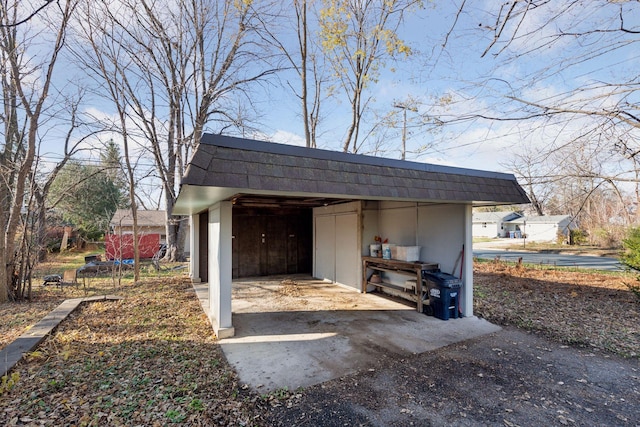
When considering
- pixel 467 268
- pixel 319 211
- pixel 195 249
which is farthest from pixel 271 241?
pixel 467 268

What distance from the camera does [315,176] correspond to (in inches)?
129

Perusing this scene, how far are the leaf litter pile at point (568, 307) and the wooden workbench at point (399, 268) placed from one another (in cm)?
108

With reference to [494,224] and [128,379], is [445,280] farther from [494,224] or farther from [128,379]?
[494,224]

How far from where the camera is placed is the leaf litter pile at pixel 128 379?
2316 mm

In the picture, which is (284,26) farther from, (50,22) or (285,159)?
(285,159)

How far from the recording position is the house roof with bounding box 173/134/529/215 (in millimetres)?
2783

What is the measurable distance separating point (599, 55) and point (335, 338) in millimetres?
4353

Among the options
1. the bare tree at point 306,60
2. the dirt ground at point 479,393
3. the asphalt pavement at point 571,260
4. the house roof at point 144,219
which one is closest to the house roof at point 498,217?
the asphalt pavement at point 571,260

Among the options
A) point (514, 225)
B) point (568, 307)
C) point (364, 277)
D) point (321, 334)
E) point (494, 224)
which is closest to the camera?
point (321, 334)

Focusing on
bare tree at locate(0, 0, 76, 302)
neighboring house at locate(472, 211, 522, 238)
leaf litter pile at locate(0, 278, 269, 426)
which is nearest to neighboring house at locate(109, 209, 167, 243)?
bare tree at locate(0, 0, 76, 302)

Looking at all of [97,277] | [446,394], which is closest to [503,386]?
[446,394]

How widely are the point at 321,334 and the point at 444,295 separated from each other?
6.76 ft

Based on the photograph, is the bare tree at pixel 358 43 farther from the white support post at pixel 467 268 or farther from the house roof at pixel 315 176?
the white support post at pixel 467 268

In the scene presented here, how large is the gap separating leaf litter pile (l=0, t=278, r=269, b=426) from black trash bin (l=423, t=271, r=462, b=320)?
326 cm
